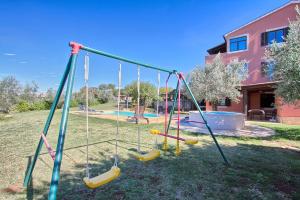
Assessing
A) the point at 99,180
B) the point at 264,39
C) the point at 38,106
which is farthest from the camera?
the point at 38,106

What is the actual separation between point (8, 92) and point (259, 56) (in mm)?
30524

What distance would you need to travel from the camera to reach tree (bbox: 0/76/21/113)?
22641 millimetres

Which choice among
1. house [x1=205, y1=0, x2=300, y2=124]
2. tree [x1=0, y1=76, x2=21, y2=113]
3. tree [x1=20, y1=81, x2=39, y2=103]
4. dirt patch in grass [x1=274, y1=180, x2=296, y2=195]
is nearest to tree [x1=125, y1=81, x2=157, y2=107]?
house [x1=205, y1=0, x2=300, y2=124]

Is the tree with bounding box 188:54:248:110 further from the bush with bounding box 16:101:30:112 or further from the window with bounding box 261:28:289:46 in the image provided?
the bush with bounding box 16:101:30:112

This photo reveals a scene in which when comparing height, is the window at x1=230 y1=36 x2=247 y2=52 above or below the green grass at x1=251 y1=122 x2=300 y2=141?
above

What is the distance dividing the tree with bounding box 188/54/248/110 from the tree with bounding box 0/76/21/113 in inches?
901

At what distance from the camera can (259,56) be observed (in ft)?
60.2

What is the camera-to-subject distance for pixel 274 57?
31.6ft

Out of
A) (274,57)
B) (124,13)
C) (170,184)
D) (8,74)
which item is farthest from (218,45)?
(8,74)

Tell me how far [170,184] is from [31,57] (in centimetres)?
2610

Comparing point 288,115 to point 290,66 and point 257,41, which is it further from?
point 290,66

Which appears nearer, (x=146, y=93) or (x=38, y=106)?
(x=38, y=106)

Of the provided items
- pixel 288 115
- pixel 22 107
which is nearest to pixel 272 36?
pixel 288 115

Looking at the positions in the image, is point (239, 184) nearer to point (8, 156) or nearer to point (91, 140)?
point (91, 140)
